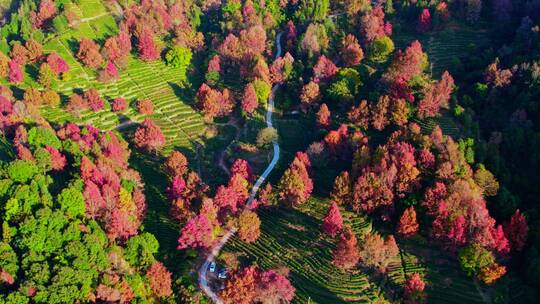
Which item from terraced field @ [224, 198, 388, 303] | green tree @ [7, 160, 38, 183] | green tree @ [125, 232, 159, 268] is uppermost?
green tree @ [7, 160, 38, 183]

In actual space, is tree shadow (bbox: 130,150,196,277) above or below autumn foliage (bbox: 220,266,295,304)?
below

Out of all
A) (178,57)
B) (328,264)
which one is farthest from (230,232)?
(178,57)

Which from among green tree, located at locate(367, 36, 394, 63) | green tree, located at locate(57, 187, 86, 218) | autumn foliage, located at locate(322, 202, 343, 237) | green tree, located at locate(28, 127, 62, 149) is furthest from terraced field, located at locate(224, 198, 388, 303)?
green tree, located at locate(367, 36, 394, 63)

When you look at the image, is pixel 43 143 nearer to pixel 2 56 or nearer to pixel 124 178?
pixel 124 178

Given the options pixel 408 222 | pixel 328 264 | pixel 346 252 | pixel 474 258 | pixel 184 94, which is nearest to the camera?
pixel 474 258

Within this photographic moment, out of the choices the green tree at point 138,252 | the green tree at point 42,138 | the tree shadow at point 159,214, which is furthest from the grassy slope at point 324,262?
the green tree at point 42,138

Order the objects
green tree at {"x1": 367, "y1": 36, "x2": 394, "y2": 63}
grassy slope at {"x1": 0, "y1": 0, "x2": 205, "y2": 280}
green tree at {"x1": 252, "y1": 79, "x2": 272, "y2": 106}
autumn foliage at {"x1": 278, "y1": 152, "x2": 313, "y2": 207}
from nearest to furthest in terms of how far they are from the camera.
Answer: autumn foliage at {"x1": 278, "y1": 152, "x2": 313, "y2": 207}, grassy slope at {"x1": 0, "y1": 0, "x2": 205, "y2": 280}, green tree at {"x1": 252, "y1": 79, "x2": 272, "y2": 106}, green tree at {"x1": 367, "y1": 36, "x2": 394, "y2": 63}

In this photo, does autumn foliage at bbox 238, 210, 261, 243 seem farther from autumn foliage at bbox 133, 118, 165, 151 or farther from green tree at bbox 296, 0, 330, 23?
green tree at bbox 296, 0, 330, 23

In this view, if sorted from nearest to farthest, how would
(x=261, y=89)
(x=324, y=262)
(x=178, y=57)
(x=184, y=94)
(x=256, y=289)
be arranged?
1. (x=256, y=289)
2. (x=324, y=262)
3. (x=261, y=89)
4. (x=184, y=94)
5. (x=178, y=57)

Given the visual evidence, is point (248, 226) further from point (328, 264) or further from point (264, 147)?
point (264, 147)
